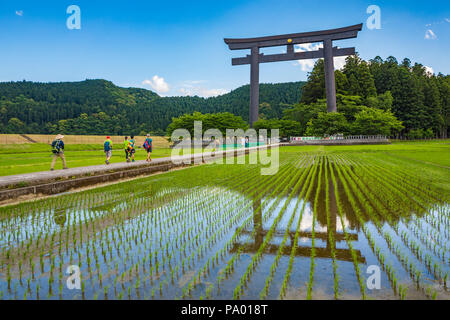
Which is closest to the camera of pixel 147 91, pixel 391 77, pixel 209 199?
pixel 209 199

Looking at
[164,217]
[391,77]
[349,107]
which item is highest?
[391,77]

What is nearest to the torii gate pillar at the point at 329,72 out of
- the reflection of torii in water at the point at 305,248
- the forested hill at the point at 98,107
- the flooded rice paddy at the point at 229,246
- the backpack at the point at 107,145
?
the forested hill at the point at 98,107

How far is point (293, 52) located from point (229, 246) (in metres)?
39.0

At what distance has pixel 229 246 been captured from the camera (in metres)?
4.14

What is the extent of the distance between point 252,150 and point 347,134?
18769 mm

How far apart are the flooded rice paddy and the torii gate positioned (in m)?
34.9

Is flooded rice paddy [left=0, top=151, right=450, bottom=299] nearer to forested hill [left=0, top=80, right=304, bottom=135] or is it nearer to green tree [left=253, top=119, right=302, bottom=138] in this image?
green tree [left=253, top=119, right=302, bottom=138]

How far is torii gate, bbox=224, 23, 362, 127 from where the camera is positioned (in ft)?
Result: 126

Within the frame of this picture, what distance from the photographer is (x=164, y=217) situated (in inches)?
228

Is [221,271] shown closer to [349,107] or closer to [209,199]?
[209,199]

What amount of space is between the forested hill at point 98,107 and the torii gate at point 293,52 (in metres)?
31.1

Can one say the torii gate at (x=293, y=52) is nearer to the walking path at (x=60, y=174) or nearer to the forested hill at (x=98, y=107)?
the walking path at (x=60, y=174)

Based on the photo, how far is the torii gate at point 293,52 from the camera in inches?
1511

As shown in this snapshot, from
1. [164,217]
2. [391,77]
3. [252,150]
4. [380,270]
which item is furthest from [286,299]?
[391,77]
